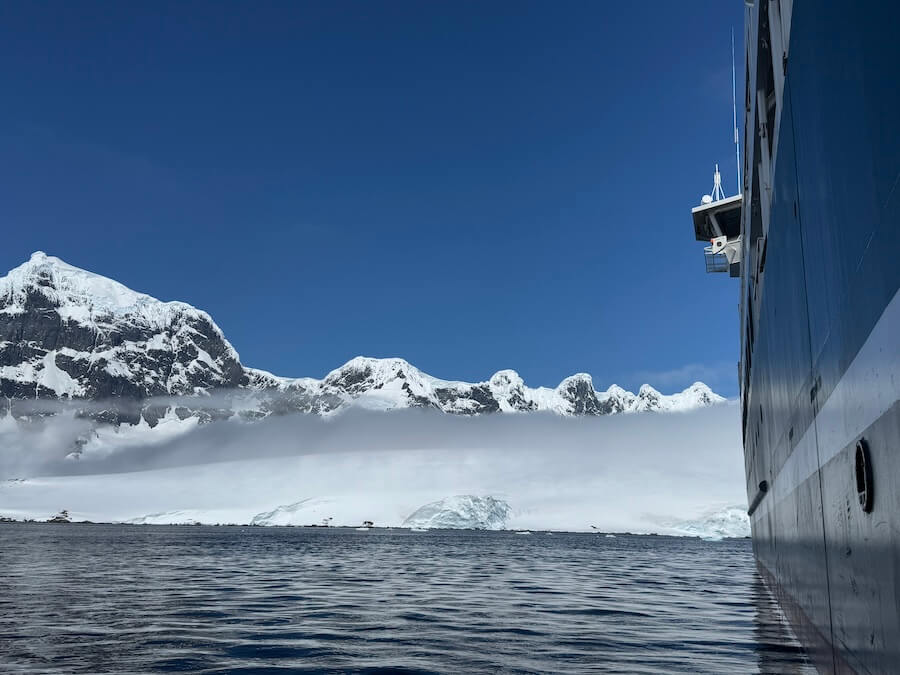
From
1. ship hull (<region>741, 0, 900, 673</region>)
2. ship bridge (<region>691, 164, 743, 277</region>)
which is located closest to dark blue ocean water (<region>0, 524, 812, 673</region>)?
ship hull (<region>741, 0, 900, 673</region>)

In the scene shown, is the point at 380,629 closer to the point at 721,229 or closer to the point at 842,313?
the point at 842,313

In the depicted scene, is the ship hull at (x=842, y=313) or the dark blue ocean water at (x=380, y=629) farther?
the dark blue ocean water at (x=380, y=629)

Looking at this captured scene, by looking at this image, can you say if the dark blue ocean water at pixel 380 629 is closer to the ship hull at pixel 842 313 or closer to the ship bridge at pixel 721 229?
the ship hull at pixel 842 313

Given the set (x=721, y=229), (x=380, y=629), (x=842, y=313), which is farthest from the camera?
(x=721, y=229)

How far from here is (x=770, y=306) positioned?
586 inches

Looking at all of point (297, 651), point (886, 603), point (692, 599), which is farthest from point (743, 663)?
point (692, 599)

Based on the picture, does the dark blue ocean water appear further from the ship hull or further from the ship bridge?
the ship bridge

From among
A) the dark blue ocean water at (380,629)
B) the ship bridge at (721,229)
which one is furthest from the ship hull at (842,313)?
the ship bridge at (721,229)

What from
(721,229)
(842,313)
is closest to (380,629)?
(842,313)

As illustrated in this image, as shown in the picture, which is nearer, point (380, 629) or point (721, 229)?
point (380, 629)

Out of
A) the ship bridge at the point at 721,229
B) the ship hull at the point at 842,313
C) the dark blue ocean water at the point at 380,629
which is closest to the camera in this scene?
the ship hull at the point at 842,313

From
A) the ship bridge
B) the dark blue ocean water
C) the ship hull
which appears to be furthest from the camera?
the ship bridge

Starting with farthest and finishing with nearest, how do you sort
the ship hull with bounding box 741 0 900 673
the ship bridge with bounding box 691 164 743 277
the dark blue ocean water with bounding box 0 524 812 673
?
the ship bridge with bounding box 691 164 743 277 → the dark blue ocean water with bounding box 0 524 812 673 → the ship hull with bounding box 741 0 900 673

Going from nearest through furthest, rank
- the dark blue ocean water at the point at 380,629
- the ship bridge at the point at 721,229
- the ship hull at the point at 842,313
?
the ship hull at the point at 842,313, the dark blue ocean water at the point at 380,629, the ship bridge at the point at 721,229
